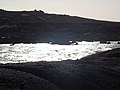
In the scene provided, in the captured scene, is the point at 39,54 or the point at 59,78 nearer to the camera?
the point at 59,78

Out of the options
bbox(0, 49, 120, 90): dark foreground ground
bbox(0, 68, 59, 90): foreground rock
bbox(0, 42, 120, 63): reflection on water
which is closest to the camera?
bbox(0, 68, 59, 90): foreground rock

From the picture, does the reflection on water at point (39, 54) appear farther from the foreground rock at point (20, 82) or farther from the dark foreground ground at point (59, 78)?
the foreground rock at point (20, 82)

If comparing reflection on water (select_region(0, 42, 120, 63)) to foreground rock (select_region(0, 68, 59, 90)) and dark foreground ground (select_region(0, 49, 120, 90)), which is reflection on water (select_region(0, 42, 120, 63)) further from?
foreground rock (select_region(0, 68, 59, 90))

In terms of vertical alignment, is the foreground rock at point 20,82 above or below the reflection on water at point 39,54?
above

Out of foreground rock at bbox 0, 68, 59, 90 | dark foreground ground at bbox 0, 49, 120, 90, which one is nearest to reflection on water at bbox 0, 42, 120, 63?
dark foreground ground at bbox 0, 49, 120, 90

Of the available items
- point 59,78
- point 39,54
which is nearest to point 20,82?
point 59,78

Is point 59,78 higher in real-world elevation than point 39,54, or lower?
higher

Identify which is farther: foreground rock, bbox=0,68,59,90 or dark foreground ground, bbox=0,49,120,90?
dark foreground ground, bbox=0,49,120,90

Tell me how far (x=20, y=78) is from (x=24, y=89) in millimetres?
2719

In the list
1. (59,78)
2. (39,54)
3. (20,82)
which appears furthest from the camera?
(39,54)

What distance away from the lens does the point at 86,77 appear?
33.0 metres

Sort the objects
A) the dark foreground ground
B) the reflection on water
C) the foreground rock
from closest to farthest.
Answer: the foreground rock → the dark foreground ground → the reflection on water

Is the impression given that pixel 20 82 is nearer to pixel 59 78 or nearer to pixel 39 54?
pixel 59 78

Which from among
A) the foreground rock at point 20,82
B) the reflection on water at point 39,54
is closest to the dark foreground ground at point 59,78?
the foreground rock at point 20,82
